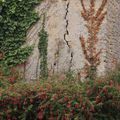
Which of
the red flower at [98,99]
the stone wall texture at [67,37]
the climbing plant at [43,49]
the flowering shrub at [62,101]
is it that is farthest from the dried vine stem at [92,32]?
the red flower at [98,99]

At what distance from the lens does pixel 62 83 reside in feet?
33.4

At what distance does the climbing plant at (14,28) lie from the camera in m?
13.8

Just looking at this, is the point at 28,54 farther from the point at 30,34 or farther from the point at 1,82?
the point at 1,82

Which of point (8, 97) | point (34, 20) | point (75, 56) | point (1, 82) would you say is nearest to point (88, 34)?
point (75, 56)

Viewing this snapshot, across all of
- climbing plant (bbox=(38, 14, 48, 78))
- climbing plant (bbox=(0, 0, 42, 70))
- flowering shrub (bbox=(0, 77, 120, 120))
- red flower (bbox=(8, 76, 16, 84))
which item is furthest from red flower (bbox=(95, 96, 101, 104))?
climbing plant (bbox=(0, 0, 42, 70))

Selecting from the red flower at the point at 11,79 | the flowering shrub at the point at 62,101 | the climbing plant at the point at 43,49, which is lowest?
the flowering shrub at the point at 62,101

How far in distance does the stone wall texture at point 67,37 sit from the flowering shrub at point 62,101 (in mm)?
3595

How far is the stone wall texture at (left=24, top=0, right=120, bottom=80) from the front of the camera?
44.6 feet

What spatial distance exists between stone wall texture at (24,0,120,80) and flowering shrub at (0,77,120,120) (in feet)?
11.8

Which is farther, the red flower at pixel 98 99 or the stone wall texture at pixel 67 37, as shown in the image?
the stone wall texture at pixel 67 37

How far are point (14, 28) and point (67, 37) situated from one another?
142 cm

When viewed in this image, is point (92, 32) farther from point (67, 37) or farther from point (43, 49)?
point (43, 49)

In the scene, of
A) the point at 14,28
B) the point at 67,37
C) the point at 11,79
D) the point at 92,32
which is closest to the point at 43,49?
the point at 67,37

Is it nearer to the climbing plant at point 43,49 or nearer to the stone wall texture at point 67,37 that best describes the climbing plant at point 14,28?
the stone wall texture at point 67,37
